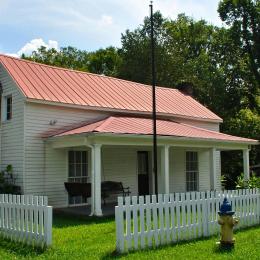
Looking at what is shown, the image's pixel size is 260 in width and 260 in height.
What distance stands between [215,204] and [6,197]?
4785 millimetres

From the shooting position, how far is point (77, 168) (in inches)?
682

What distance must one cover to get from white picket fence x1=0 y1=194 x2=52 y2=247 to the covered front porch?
14.2 feet

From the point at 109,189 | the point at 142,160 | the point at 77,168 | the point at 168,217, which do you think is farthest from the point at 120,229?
the point at 142,160

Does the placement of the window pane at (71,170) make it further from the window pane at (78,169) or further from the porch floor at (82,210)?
the porch floor at (82,210)

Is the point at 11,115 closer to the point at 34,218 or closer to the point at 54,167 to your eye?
the point at 54,167

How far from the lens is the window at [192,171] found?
22400mm

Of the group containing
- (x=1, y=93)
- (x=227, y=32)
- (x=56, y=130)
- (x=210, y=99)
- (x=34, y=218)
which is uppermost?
(x=227, y=32)

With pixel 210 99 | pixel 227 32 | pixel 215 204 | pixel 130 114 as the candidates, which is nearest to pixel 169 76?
pixel 210 99

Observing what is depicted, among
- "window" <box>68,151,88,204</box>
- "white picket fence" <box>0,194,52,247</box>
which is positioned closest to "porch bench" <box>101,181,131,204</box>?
"window" <box>68,151,88,204</box>

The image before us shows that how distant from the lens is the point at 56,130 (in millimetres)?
16562

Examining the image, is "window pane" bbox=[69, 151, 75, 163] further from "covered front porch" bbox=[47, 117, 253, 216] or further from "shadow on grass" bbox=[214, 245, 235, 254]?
Answer: "shadow on grass" bbox=[214, 245, 235, 254]

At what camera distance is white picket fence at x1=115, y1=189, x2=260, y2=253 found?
816 cm

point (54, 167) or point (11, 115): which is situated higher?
point (11, 115)

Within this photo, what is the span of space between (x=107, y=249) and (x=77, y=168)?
29.8 feet
